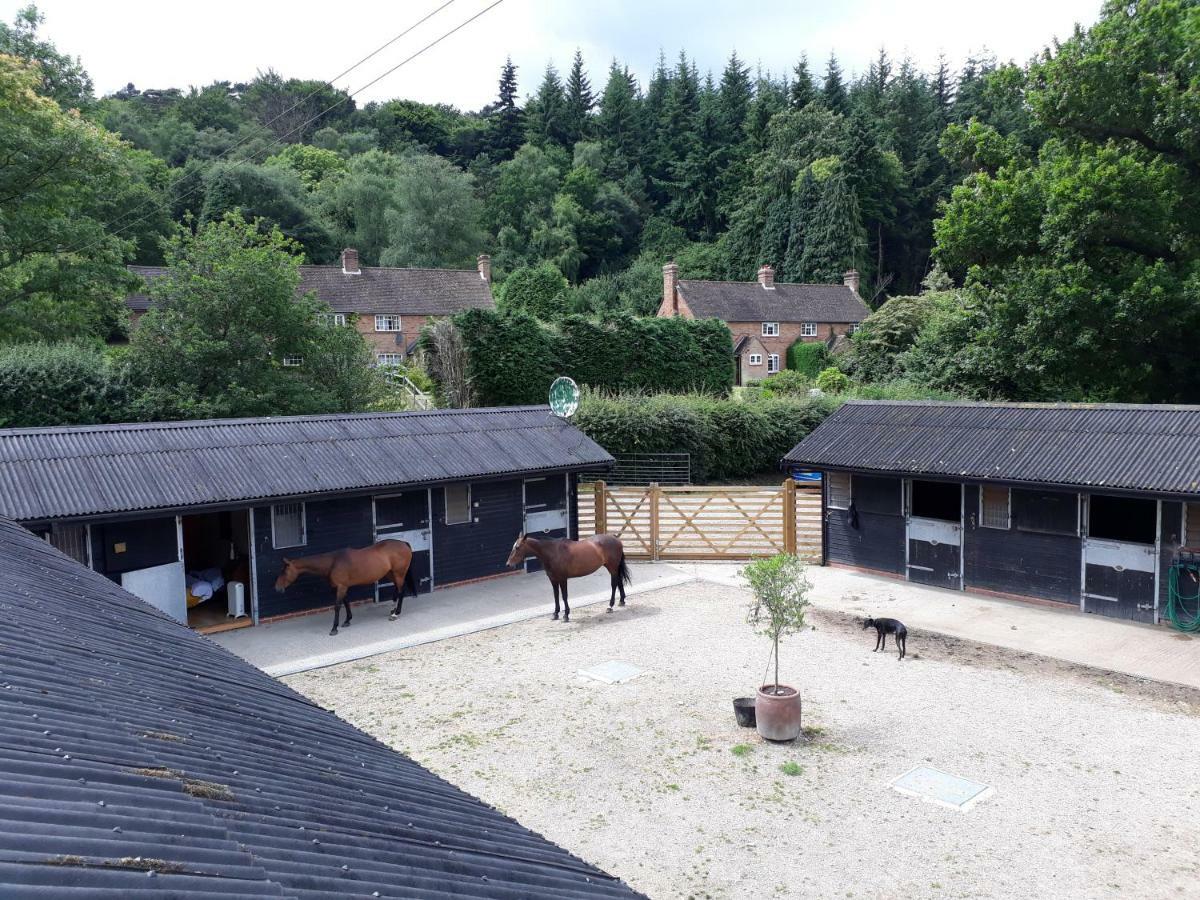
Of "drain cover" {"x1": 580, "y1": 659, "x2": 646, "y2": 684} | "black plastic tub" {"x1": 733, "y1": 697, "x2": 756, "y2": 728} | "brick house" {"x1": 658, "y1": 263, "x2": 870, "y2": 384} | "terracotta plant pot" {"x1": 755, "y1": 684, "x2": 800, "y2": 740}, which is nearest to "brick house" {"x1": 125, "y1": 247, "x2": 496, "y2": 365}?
"brick house" {"x1": 658, "y1": 263, "x2": 870, "y2": 384}

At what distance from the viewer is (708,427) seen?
1211 inches

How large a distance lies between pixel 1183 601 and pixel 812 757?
28.1 ft

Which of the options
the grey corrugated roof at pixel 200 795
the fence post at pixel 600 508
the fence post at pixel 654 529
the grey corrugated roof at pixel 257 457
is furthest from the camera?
the fence post at pixel 600 508

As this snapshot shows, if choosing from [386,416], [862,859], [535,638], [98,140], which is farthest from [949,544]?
[98,140]

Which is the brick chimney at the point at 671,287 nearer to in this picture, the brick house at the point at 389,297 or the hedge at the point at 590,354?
the brick house at the point at 389,297

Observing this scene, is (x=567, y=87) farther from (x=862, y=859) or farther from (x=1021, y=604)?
(x=862, y=859)

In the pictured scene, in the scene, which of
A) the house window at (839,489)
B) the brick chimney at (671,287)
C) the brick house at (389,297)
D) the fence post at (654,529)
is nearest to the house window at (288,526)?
the fence post at (654,529)

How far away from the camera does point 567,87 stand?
307ft

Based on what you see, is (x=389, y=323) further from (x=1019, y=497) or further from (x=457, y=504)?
(x=1019, y=497)

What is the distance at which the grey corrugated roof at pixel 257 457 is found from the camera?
46.1 ft

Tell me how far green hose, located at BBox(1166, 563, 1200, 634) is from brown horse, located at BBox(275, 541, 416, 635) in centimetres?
1339

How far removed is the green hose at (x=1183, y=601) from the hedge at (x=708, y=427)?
1716 centimetres

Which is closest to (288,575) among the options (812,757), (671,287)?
(812,757)

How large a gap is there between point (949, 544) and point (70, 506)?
52.2 ft
